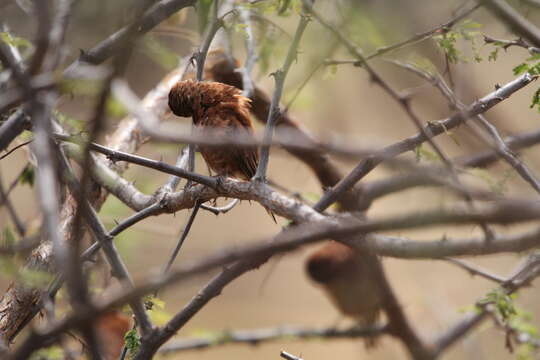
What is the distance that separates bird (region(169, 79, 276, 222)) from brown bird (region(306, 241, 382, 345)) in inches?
63.0

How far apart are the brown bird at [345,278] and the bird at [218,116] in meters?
1.60

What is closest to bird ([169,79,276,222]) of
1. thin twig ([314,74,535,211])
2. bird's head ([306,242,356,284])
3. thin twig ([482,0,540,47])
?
thin twig ([314,74,535,211])

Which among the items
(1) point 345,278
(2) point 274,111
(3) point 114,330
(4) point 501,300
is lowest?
(4) point 501,300

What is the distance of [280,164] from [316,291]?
53.2 inches

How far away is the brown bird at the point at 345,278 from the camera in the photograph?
3.72 meters

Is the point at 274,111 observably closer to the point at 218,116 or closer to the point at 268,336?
the point at 218,116

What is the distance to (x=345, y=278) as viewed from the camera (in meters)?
3.76

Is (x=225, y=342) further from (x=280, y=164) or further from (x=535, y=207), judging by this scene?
(x=280, y=164)

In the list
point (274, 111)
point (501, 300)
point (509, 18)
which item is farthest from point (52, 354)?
point (509, 18)

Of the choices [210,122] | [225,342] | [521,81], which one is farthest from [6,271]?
[225,342]

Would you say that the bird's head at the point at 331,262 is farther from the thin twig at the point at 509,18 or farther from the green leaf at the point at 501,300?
the thin twig at the point at 509,18

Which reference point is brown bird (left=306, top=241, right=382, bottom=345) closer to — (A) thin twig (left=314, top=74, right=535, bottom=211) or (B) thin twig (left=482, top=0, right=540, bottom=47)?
(A) thin twig (left=314, top=74, right=535, bottom=211)

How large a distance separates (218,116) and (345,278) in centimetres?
187

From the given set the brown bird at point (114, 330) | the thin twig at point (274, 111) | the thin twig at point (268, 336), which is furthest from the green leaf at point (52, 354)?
the thin twig at point (274, 111)
